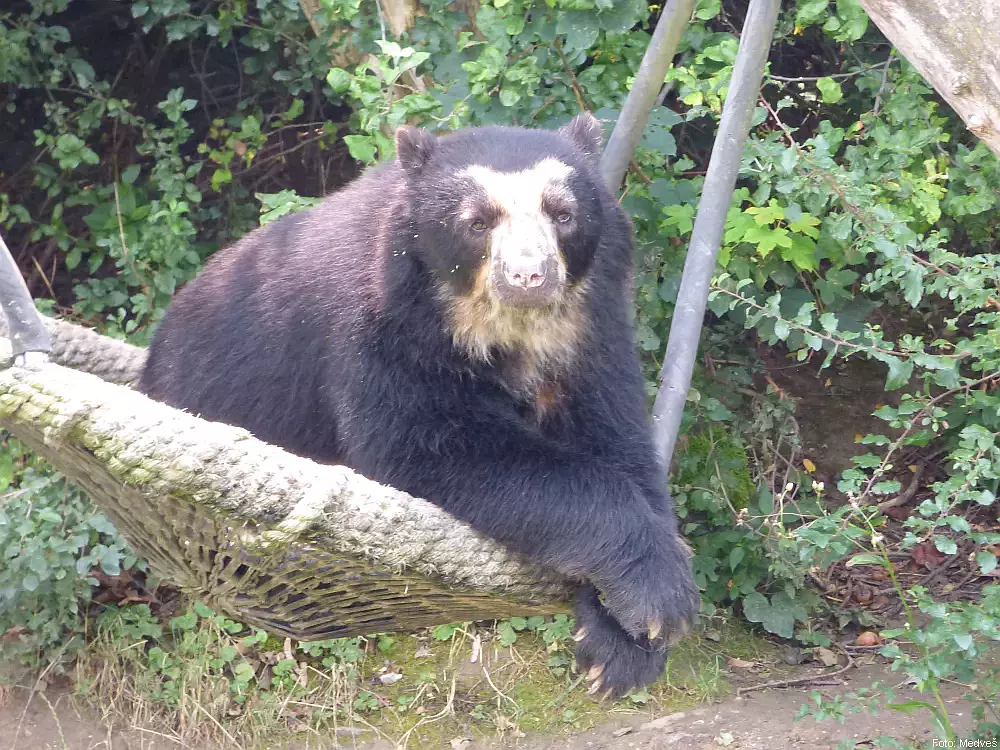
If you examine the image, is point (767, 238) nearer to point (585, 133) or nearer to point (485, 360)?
point (585, 133)

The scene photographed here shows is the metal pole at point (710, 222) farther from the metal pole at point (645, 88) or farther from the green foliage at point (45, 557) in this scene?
the green foliage at point (45, 557)

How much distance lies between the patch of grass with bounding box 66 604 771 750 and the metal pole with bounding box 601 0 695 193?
237 centimetres

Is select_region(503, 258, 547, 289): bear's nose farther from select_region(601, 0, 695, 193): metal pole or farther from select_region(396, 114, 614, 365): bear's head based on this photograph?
select_region(601, 0, 695, 193): metal pole

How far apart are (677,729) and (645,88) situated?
2.77 m

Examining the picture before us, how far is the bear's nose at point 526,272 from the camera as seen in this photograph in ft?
8.91

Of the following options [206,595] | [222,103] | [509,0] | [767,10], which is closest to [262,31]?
[222,103]

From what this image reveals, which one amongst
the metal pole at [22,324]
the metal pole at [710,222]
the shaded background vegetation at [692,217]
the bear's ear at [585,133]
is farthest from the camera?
the shaded background vegetation at [692,217]

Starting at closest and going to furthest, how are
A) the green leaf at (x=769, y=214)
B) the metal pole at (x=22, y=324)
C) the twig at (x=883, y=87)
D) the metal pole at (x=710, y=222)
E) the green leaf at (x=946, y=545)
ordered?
the metal pole at (x=22, y=324)
the metal pole at (x=710, y=222)
the green leaf at (x=946, y=545)
the green leaf at (x=769, y=214)
the twig at (x=883, y=87)

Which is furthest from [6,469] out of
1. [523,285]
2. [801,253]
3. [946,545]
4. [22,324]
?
[946,545]

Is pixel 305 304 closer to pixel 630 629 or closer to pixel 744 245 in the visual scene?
pixel 630 629

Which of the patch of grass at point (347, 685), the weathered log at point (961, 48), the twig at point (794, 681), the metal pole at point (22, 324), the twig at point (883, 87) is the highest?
the weathered log at point (961, 48)

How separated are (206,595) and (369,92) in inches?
72.4

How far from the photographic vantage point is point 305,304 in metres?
3.30

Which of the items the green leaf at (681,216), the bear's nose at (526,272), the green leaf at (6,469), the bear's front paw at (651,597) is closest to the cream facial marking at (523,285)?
the bear's nose at (526,272)
